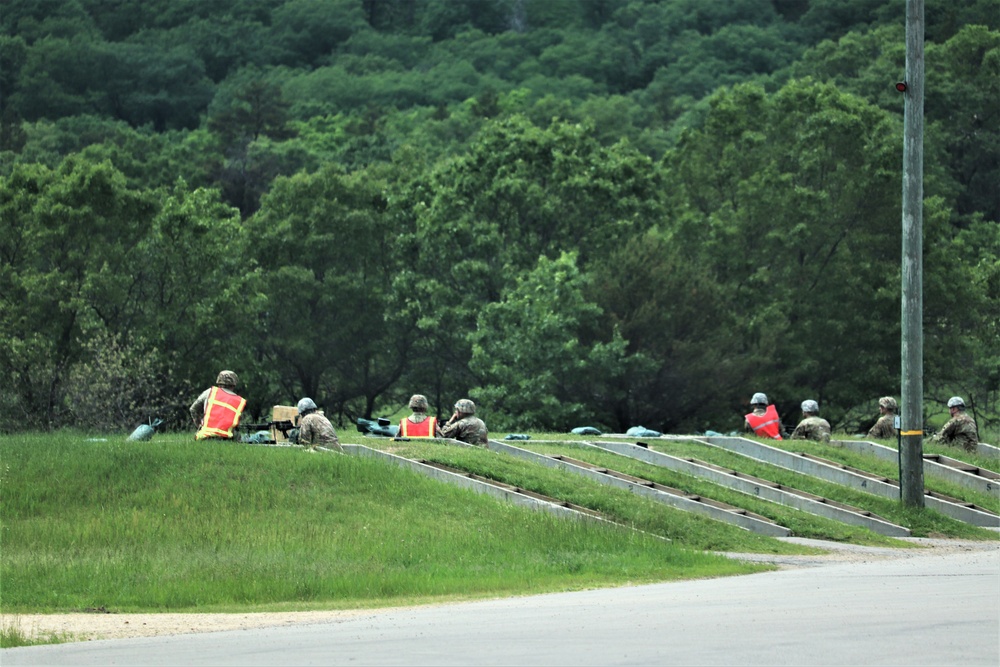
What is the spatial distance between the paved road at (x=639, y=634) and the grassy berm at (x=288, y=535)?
210 cm

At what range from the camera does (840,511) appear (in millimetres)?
25984

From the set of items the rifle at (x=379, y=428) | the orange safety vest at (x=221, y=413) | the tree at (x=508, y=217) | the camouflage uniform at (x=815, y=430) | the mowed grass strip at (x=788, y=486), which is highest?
the tree at (x=508, y=217)

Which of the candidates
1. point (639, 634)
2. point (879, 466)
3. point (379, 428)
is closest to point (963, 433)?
point (879, 466)

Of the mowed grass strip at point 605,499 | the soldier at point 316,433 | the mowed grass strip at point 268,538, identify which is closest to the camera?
the mowed grass strip at point 268,538

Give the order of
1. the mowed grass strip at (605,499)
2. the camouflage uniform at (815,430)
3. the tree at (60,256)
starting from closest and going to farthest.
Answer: the mowed grass strip at (605,499), the camouflage uniform at (815,430), the tree at (60,256)

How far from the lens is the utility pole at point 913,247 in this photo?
2583 centimetres

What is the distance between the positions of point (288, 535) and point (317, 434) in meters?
4.58

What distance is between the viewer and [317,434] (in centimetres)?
2533

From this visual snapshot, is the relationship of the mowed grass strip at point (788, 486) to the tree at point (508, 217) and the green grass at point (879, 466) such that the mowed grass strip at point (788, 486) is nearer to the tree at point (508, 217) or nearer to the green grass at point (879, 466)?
the green grass at point (879, 466)

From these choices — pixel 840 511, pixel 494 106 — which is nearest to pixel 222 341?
pixel 840 511

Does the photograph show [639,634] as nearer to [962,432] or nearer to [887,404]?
[962,432]

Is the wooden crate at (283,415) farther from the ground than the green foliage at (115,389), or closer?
farther from the ground

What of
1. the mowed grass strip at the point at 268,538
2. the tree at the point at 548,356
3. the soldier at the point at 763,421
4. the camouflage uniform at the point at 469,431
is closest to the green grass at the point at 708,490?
the camouflage uniform at the point at 469,431

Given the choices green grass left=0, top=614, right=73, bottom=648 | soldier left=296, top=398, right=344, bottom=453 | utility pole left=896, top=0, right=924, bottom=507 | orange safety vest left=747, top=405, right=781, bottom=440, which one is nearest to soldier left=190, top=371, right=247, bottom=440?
soldier left=296, top=398, right=344, bottom=453
